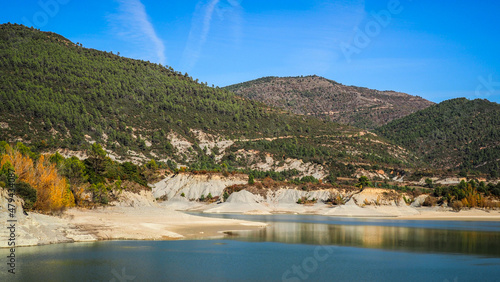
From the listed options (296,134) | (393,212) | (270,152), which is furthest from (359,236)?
(296,134)

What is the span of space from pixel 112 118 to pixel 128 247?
91.2m

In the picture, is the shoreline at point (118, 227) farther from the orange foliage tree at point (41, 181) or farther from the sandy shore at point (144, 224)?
the orange foliage tree at point (41, 181)

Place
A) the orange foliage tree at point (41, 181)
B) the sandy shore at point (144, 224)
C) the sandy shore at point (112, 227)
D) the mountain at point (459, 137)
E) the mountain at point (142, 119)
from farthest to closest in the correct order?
the mountain at point (459, 137)
the mountain at point (142, 119)
the orange foliage tree at point (41, 181)
the sandy shore at point (144, 224)
the sandy shore at point (112, 227)

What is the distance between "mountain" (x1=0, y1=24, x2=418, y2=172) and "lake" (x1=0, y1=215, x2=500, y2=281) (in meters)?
65.3

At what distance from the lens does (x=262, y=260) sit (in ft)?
105

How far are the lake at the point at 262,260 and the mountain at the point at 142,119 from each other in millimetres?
65277

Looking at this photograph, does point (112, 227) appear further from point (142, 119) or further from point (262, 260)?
point (142, 119)

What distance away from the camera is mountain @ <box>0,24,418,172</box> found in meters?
106

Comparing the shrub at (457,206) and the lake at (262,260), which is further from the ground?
the shrub at (457,206)

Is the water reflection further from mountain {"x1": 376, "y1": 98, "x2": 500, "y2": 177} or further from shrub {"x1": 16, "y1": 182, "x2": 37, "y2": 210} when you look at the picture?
mountain {"x1": 376, "y1": 98, "x2": 500, "y2": 177}

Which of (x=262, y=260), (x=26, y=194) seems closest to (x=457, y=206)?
(x=262, y=260)

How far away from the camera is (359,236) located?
48.2 meters

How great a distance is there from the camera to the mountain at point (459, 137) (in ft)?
507

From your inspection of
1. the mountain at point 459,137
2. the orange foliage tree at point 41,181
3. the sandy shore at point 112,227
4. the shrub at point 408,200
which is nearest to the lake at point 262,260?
the sandy shore at point 112,227
